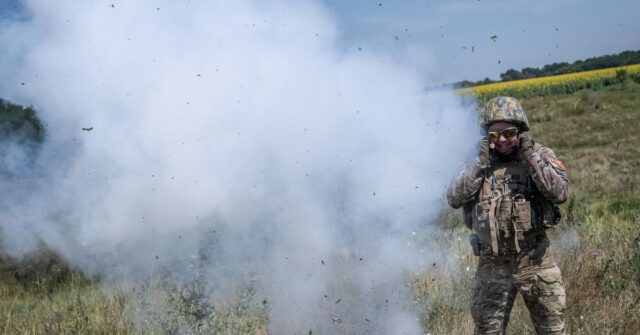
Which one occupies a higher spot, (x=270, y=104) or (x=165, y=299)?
(x=270, y=104)

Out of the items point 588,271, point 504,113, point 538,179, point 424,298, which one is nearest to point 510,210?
point 538,179

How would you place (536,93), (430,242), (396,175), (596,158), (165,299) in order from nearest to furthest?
(165,299) → (396,175) → (430,242) → (596,158) → (536,93)

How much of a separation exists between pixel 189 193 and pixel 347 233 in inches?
60.2

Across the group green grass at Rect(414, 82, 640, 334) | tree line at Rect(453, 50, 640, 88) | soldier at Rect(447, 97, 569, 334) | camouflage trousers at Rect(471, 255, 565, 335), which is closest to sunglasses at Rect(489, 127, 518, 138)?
soldier at Rect(447, 97, 569, 334)

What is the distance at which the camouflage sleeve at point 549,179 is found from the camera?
400 cm

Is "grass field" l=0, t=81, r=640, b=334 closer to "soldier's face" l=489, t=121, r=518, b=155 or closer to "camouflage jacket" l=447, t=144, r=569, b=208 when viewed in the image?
"camouflage jacket" l=447, t=144, r=569, b=208

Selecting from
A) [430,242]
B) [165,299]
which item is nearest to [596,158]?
[430,242]

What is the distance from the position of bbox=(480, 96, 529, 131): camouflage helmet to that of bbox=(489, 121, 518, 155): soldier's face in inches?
1.3

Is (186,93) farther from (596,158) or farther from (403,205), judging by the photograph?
(596,158)

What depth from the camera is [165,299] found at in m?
5.10

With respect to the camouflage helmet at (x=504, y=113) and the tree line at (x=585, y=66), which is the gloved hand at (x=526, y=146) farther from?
the tree line at (x=585, y=66)

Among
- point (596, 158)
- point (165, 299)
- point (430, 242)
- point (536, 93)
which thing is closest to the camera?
Result: point (165, 299)

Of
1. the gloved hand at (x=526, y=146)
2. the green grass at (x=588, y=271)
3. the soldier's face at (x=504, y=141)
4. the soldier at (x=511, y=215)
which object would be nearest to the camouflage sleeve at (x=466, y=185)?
the soldier at (x=511, y=215)

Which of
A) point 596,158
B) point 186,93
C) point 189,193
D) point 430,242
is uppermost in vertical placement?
point 186,93
